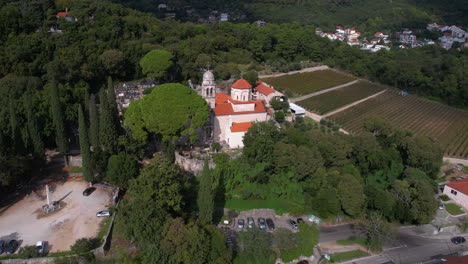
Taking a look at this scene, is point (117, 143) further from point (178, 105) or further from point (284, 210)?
point (284, 210)

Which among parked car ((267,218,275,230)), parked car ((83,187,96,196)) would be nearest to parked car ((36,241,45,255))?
parked car ((83,187,96,196))

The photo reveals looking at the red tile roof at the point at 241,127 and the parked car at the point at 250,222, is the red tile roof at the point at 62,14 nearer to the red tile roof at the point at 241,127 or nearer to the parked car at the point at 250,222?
the red tile roof at the point at 241,127

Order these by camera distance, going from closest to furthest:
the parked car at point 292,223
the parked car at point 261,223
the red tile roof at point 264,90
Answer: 1. the parked car at point 261,223
2. the parked car at point 292,223
3. the red tile roof at point 264,90

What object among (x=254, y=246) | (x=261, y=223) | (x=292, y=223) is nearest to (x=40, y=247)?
(x=254, y=246)

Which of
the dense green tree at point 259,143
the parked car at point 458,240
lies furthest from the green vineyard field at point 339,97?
the parked car at point 458,240

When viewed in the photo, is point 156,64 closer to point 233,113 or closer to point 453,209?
point 233,113

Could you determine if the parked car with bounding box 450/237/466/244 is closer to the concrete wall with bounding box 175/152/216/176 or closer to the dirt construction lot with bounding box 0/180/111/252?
the concrete wall with bounding box 175/152/216/176

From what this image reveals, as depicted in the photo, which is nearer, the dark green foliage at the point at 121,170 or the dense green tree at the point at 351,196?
the dark green foliage at the point at 121,170
